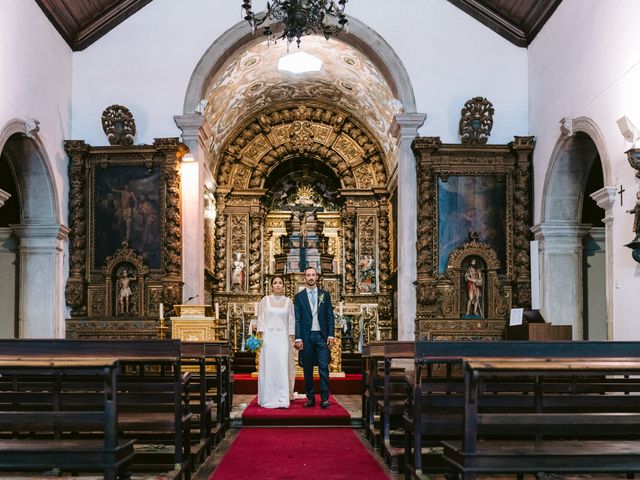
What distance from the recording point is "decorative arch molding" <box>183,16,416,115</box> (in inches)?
568

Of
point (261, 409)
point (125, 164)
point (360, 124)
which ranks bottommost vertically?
point (261, 409)

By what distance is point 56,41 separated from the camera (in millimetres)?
13648

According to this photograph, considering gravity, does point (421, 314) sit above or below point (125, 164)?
below

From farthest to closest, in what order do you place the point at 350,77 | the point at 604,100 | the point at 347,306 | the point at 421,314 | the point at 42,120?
the point at 347,306 → the point at 350,77 → the point at 421,314 → the point at 42,120 → the point at 604,100

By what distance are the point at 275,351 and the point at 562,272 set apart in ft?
15.9

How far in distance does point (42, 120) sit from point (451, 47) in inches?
259

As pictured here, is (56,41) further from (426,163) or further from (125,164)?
(426,163)

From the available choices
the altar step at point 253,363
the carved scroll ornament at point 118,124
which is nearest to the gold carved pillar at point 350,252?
the altar step at point 253,363

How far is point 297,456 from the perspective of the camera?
26.5ft

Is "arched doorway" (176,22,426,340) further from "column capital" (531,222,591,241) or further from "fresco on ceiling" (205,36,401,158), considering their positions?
"column capital" (531,222,591,241)

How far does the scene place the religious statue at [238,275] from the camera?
752 inches

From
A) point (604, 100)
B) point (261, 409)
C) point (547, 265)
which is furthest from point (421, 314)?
point (604, 100)

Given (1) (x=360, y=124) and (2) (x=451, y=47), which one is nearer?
(2) (x=451, y=47)

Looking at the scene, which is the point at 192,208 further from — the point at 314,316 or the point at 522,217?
the point at 522,217
